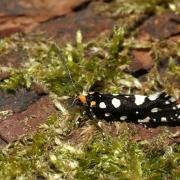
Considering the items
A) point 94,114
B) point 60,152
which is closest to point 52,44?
point 94,114

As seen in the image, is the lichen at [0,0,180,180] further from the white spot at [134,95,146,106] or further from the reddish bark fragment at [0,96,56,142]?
the white spot at [134,95,146,106]

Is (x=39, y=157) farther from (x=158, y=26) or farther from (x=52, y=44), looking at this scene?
(x=158, y=26)

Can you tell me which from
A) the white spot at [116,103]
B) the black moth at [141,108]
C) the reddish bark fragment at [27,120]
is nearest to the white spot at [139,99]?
the black moth at [141,108]

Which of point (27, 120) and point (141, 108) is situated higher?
point (27, 120)

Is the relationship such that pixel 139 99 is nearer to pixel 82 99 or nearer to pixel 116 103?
pixel 116 103

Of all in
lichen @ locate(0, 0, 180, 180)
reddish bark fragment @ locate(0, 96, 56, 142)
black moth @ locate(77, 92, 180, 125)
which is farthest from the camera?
black moth @ locate(77, 92, 180, 125)

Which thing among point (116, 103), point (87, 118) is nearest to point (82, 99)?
point (87, 118)

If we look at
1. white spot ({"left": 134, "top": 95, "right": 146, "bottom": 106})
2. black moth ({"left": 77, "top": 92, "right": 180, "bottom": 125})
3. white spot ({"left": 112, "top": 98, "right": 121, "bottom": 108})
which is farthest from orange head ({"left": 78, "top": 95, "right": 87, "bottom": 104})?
white spot ({"left": 134, "top": 95, "right": 146, "bottom": 106})

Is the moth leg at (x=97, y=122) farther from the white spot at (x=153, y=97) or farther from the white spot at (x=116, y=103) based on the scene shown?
the white spot at (x=153, y=97)
